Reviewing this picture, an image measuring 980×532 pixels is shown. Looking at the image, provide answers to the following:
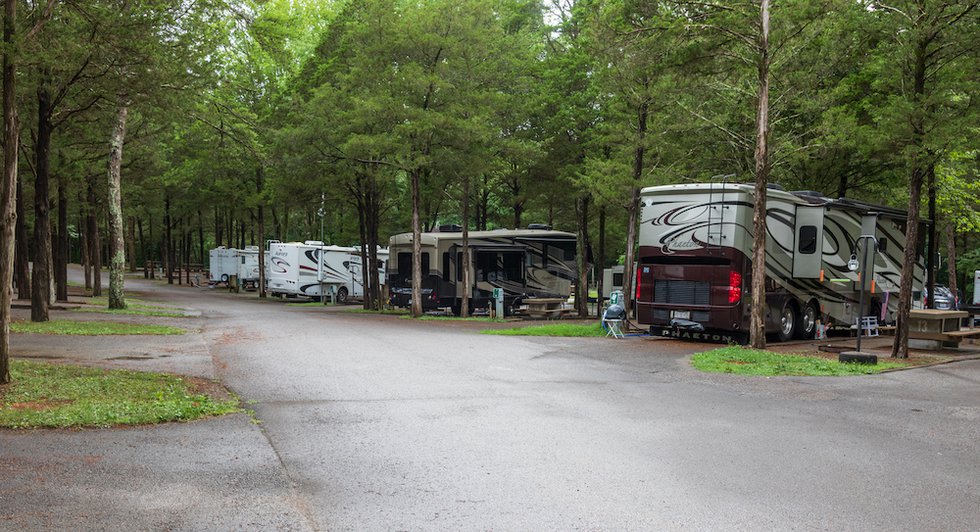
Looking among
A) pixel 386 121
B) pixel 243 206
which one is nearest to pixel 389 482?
pixel 386 121

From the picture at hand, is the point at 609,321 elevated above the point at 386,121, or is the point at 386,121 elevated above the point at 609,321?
the point at 386,121

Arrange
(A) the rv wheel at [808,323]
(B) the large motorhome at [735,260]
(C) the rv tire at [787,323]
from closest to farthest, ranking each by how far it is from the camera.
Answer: (B) the large motorhome at [735,260] < (C) the rv tire at [787,323] < (A) the rv wheel at [808,323]

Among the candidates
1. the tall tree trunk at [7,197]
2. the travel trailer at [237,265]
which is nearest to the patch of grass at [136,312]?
the tall tree trunk at [7,197]

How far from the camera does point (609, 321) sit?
18.5 metres

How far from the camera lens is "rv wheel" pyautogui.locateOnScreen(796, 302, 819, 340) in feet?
59.6

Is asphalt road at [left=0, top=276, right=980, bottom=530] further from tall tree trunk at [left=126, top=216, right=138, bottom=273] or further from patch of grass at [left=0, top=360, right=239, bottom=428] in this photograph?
tall tree trunk at [left=126, top=216, right=138, bottom=273]

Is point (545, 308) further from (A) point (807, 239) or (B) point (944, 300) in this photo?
(B) point (944, 300)

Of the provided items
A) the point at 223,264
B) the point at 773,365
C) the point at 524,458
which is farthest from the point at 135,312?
the point at 223,264

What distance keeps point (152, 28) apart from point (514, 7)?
23.0 m

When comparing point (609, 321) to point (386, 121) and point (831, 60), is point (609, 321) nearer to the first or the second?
point (831, 60)

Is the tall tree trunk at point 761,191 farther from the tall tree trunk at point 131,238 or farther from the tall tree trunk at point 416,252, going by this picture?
the tall tree trunk at point 131,238

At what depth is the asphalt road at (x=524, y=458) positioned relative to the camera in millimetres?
5168

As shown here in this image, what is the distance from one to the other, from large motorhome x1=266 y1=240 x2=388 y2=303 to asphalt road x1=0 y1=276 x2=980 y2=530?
91.9ft

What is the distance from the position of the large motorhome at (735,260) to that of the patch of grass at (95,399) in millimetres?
10376
